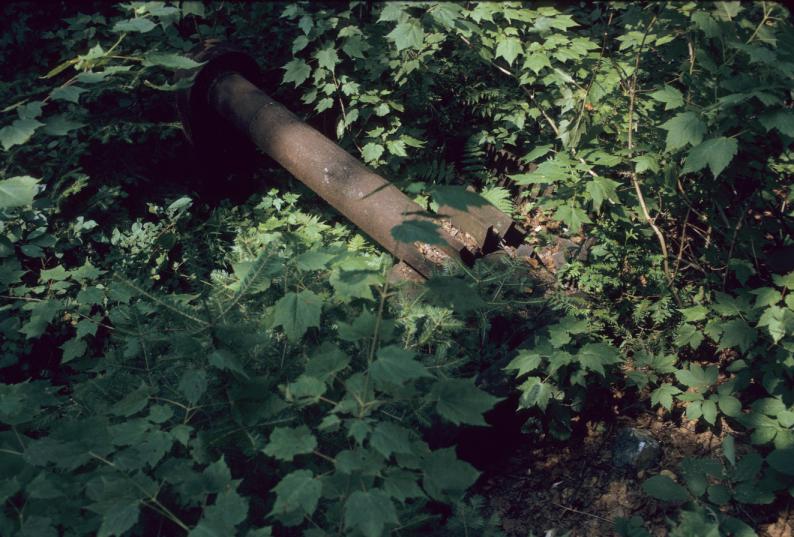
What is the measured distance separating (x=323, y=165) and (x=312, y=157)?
89 millimetres

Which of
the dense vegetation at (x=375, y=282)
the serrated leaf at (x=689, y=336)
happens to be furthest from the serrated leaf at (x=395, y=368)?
the serrated leaf at (x=689, y=336)

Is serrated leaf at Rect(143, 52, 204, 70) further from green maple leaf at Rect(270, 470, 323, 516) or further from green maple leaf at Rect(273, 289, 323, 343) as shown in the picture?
green maple leaf at Rect(270, 470, 323, 516)

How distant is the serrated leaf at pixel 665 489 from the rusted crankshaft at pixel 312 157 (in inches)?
54.4

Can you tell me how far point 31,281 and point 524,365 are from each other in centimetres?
289

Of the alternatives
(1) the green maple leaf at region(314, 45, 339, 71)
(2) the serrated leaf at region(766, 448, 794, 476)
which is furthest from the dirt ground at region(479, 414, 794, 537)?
(1) the green maple leaf at region(314, 45, 339, 71)

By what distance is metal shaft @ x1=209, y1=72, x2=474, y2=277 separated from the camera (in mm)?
3279

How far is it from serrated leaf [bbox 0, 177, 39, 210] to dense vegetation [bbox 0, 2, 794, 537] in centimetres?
2

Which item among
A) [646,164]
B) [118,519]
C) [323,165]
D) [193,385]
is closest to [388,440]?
[193,385]

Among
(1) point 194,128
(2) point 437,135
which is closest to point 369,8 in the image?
(2) point 437,135

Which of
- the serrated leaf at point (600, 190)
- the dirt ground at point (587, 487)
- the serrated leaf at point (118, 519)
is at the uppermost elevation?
the serrated leaf at point (600, 190)

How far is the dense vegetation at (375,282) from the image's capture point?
5.94ft

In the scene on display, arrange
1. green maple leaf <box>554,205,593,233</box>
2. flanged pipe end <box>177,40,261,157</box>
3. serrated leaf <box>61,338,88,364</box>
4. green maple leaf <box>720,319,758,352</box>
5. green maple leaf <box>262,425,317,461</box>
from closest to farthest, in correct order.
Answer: green maple leaf <box>262,425,317,461</box>
serrated leaf <box>61,338,88,364</box>
green maple leaf <box>720,319,758,352</box>
green maple leaf <box>554,205,593,233</box>
flanged pipe end <box>177,40,261,157</box>

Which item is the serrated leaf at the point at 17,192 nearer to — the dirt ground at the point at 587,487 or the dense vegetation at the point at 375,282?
the dense vegetation at the point at 375,282

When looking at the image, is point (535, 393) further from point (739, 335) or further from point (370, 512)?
point (370, 512)
